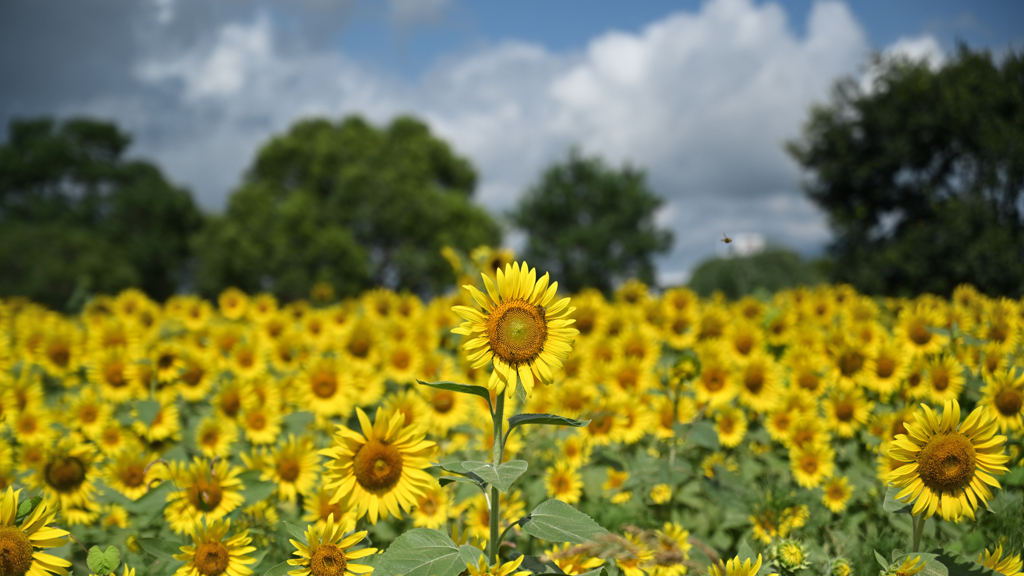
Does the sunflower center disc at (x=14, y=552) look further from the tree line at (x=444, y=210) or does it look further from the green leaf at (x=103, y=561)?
the tree line at (x=444, y=210)

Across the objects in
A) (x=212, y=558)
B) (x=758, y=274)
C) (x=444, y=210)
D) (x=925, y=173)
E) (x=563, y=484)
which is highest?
(x=444, y=210)

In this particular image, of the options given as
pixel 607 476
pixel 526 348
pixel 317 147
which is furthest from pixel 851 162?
pixel 317 147

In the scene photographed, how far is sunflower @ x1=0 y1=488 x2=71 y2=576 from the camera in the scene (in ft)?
6.11

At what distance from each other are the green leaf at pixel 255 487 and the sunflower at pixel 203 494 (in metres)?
0.03

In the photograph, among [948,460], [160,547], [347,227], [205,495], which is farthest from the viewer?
[347,227]

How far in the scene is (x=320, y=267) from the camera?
97.7 feet

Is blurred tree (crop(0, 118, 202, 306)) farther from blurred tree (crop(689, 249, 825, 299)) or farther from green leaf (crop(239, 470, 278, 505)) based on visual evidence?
green leaf (crop(239, 470, 278, 505))

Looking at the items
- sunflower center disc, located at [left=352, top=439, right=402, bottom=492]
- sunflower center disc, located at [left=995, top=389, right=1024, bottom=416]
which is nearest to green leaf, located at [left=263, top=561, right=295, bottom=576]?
sunflower center disc, located at [left=352, top=439, right=402, bottom=492]

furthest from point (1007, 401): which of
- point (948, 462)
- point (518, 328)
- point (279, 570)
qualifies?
point (279, 570)

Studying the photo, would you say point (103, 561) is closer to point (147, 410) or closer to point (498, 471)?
point (498, 471)

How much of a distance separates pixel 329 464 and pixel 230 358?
117 inches

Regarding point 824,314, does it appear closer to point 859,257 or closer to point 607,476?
point 607,476

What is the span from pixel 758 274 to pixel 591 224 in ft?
73.4

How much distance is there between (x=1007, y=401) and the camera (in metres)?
2.82
